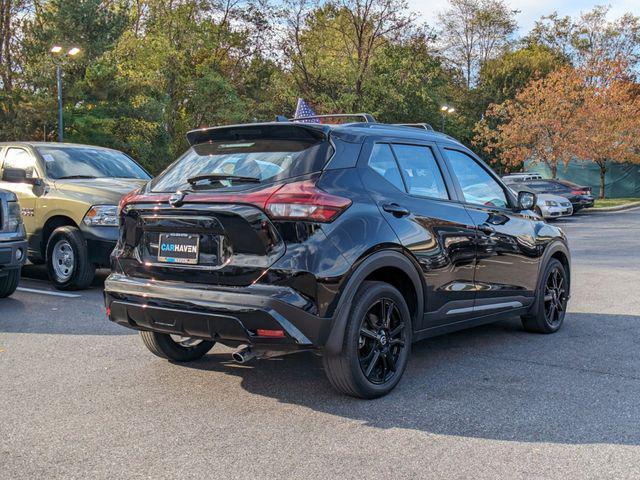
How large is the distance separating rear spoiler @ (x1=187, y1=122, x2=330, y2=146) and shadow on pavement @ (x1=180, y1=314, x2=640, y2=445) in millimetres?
1688

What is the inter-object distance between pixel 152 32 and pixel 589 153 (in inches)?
928

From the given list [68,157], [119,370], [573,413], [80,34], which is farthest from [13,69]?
[573,413]

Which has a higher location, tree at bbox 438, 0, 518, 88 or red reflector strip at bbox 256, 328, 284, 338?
tree at bbox 438, 0, 518, 88

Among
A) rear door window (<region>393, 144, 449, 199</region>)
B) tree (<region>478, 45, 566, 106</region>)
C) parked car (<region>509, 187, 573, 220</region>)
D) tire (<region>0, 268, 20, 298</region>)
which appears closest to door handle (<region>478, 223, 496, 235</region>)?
rear door window (<region>393, 144, 449, 199</region>)

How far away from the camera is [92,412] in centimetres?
431

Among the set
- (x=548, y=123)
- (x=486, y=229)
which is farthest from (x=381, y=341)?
(x=548, y=123)

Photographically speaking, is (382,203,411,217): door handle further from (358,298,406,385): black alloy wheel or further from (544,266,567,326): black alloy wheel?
(544,266,567,326): black alloy wheel

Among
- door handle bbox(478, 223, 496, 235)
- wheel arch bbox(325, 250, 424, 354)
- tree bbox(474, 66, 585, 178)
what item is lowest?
wheel arch bbox(325, 250, 424, 354)

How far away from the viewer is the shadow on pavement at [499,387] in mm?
4098

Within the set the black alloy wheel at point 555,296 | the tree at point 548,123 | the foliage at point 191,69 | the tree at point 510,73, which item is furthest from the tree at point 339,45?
the black alloy wheel at point 555,296

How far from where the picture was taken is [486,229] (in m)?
5.66

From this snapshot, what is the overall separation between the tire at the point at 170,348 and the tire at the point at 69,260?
3446 millimetres

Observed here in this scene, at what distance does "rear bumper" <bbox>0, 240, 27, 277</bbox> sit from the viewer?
7.60 meters

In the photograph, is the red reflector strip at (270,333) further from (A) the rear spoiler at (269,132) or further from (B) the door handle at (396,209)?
(A) the rear spoiler at (269,132)
